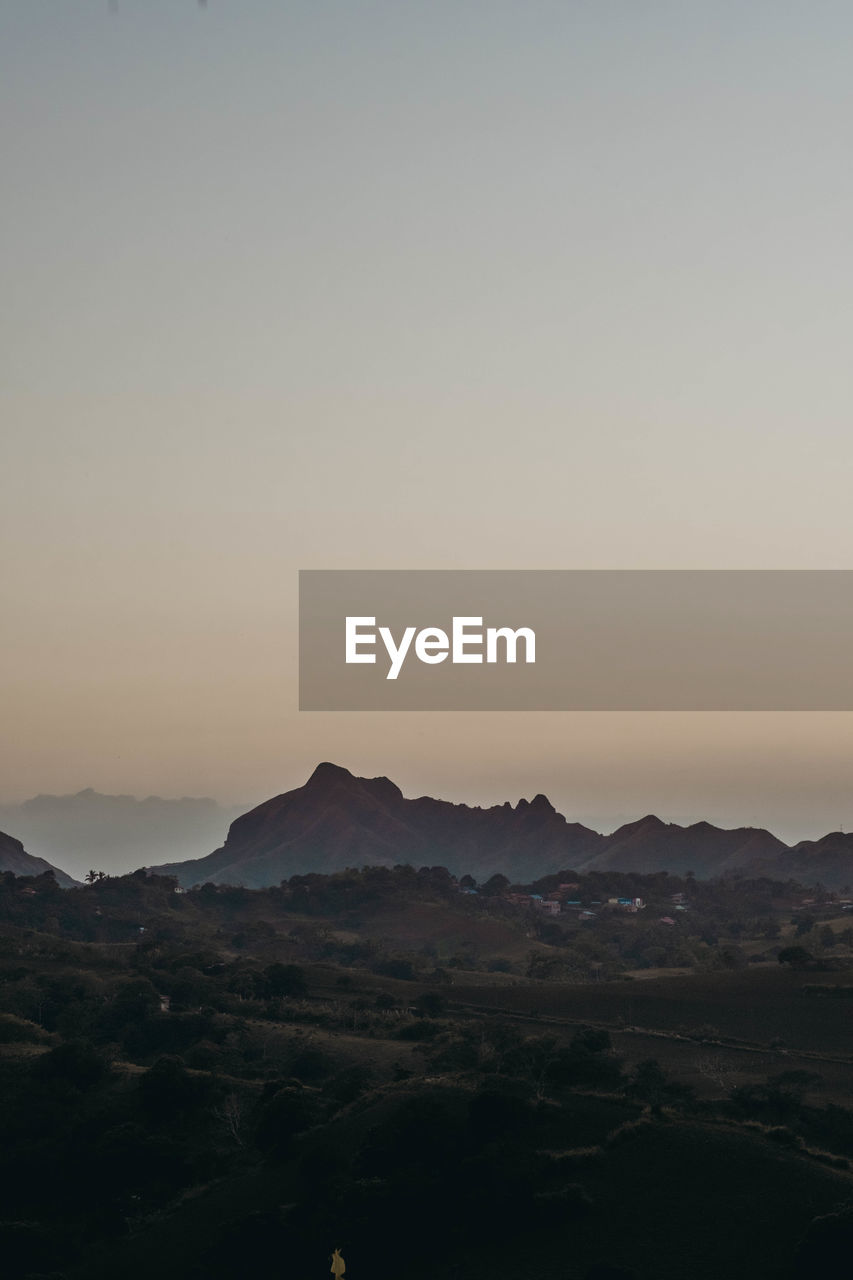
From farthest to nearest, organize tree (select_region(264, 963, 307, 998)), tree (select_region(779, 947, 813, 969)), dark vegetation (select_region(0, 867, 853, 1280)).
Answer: tree (select_region(779, 947, 813, 969)), tree (select_region(264, 963, 307, 998)), dark vegetation (select_region(0, 867, 853, 1280))

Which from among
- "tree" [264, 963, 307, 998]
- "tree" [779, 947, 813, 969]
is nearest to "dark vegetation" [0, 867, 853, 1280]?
"tree" [264, 963, 307, 998]

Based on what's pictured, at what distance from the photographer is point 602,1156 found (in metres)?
41.5

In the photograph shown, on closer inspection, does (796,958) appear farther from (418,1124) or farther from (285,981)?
(418,1124)

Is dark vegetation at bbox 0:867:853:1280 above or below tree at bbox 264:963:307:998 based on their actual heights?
below

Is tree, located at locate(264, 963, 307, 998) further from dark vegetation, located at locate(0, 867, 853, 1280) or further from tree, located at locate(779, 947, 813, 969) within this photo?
tree, located at locate(779, 947, 813, 969)

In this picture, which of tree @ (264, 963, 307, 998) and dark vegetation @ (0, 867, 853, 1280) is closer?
dark vegetation @ (0, 867, 853, 1280)

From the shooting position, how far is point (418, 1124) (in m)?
43.8

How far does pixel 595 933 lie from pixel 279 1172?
437 ft

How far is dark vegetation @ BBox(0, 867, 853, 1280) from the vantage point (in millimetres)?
37094

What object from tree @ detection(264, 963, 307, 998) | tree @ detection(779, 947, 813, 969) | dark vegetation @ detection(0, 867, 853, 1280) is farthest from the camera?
tree @ detection(779, 947, 813, 969)

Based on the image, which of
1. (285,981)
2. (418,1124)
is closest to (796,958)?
(285,981)

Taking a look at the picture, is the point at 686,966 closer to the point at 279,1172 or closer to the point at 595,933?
the point at 595,933

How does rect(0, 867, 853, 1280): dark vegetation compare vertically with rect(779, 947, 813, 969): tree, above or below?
below

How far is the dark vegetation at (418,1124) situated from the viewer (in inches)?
1460
